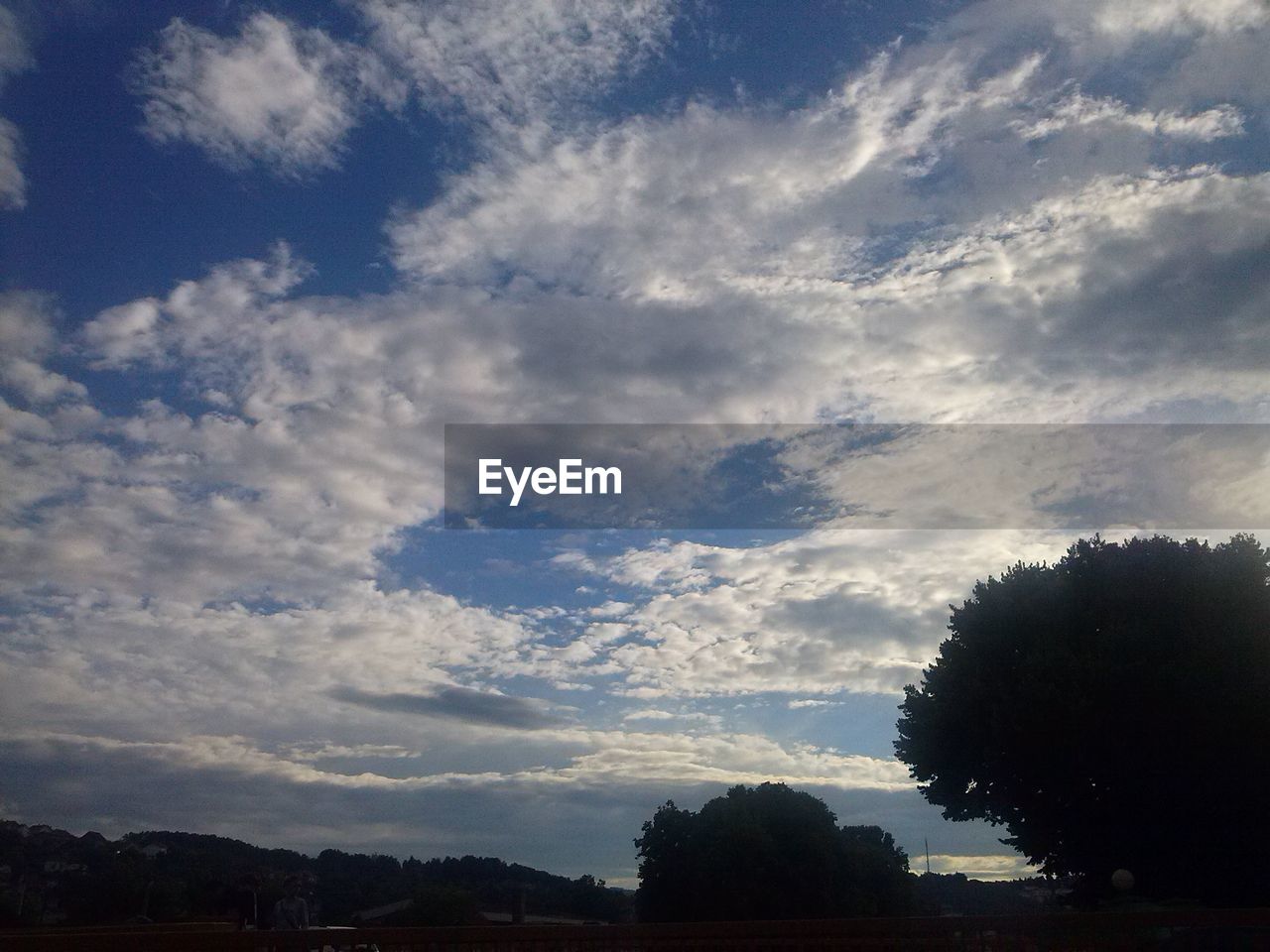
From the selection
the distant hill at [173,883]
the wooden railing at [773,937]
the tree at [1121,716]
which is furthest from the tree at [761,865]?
the wooden railing at [773,937]

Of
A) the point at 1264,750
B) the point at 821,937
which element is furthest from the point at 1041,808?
the point at 821,937

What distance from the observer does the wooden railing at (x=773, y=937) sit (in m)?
8.12

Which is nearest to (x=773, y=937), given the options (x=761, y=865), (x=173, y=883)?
(x=173, y=883)

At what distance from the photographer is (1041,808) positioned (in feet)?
78.1

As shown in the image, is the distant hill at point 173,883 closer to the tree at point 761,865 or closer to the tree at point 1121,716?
the tree at point 761,865

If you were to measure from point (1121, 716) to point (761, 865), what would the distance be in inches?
780

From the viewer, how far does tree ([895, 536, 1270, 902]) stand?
2164 centimetres

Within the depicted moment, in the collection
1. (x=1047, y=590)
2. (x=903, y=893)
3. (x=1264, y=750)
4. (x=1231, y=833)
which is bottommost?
(x=903, y=893)

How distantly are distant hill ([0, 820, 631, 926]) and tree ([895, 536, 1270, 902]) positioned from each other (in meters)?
10.9

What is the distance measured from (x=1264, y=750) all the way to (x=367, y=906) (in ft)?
74.7

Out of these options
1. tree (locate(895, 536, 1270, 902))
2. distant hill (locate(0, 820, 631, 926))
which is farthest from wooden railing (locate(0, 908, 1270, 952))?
tree (locate(895, 536, 1270, 902))

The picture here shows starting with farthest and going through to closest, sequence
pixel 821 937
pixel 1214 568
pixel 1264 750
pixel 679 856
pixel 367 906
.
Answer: pixel 679 856 < pixel 367 906 < pixel 1214 568 < pixel 1264 750 < pixel 821 937

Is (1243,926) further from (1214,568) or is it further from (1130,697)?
(1214,568)

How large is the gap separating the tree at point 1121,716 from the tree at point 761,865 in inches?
591
